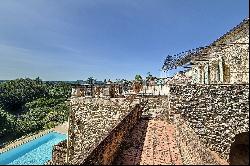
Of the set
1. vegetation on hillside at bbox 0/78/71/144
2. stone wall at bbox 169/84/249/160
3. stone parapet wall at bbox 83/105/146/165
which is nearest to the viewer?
stone parapet wall at bbox 83/105/146/165

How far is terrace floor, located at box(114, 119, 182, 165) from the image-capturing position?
782 centimetres

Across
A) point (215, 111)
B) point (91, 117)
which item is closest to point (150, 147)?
point (215, 111)

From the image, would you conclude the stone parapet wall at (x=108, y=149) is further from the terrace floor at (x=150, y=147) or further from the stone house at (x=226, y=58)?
the stone house at (x=226, y=58)

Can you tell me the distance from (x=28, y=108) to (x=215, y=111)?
2041 inches

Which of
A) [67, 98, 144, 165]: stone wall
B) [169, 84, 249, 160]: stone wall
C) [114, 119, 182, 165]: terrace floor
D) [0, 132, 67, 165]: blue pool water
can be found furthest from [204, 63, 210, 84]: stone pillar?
[0, 132, 67, 165]: blue pool water

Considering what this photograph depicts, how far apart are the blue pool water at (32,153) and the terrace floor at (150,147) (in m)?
15.7

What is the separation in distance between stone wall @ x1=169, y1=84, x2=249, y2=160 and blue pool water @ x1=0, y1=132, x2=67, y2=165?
15.7 meters

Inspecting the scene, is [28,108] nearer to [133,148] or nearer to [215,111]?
[215,111]

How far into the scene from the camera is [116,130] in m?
8.77

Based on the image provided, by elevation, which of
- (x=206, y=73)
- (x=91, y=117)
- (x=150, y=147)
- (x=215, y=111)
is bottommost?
(x=150, y=147)

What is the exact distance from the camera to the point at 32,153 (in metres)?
28.6

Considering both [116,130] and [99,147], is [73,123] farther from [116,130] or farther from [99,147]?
[99,147]

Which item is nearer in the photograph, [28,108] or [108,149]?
[108,149]

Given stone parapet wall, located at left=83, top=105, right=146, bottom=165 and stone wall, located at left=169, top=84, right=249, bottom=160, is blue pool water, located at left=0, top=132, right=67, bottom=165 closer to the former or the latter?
stone wall, located at left=169, top=84, right=249, bottom=160
